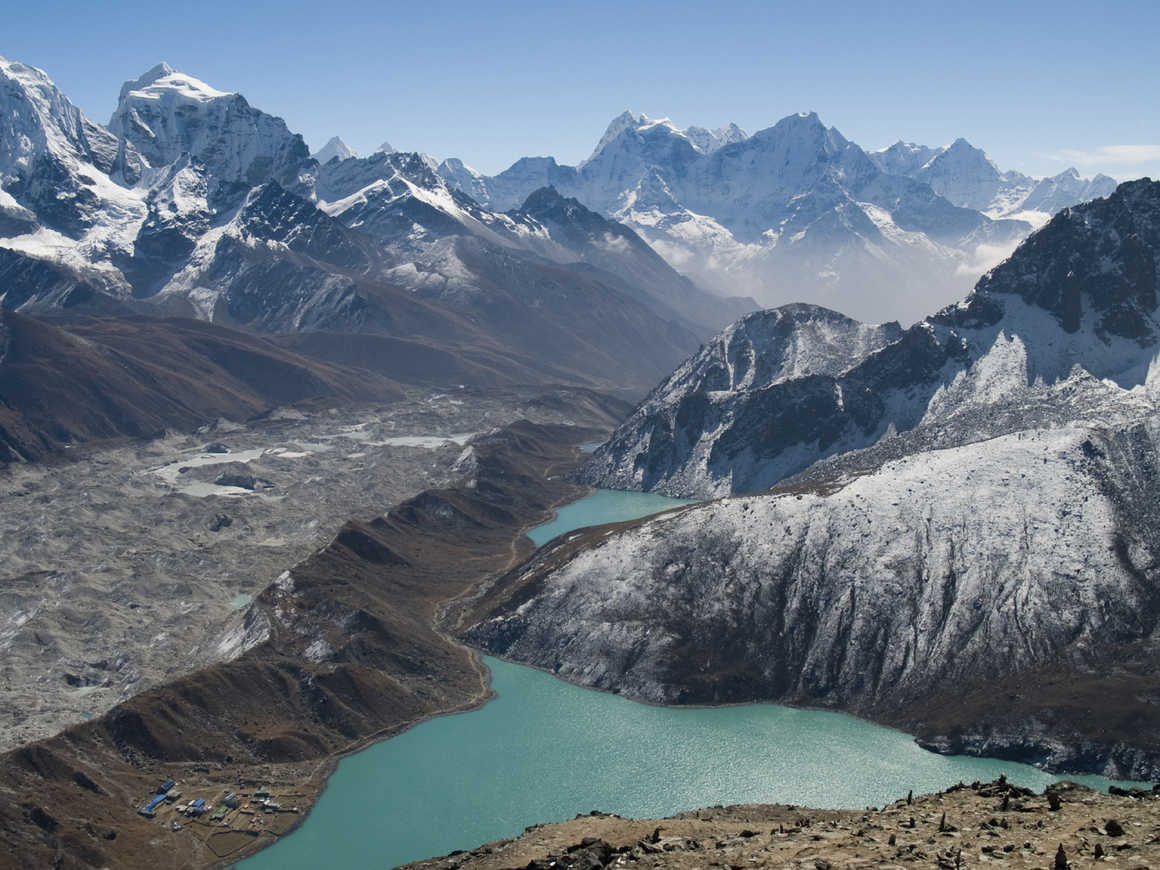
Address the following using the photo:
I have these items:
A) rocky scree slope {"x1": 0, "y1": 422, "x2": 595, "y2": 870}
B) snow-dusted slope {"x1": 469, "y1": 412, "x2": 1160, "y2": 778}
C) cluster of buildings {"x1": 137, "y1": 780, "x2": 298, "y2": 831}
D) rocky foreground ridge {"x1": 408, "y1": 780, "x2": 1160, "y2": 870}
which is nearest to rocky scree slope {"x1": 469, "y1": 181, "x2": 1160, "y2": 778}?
snow-dusted slope {"x1": 469, "y1": 412, "x2": 1160, "y2": 778}

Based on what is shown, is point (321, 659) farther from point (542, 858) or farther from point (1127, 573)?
point (1127, 573)

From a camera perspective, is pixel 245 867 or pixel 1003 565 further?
pixel 1003 565

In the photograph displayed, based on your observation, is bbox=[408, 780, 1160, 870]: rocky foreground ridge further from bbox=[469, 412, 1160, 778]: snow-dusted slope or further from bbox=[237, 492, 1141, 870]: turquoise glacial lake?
bbox=[469, 412, 1160, 778]: snow-dusted slope

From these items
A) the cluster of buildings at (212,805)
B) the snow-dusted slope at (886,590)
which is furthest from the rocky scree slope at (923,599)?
the cluster of buildings at (212,805)

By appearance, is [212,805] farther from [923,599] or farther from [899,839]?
[923,599]

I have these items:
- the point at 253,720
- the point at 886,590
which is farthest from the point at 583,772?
the point at 886,590

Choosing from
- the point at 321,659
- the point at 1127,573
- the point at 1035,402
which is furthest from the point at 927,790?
the point at 1035,402
